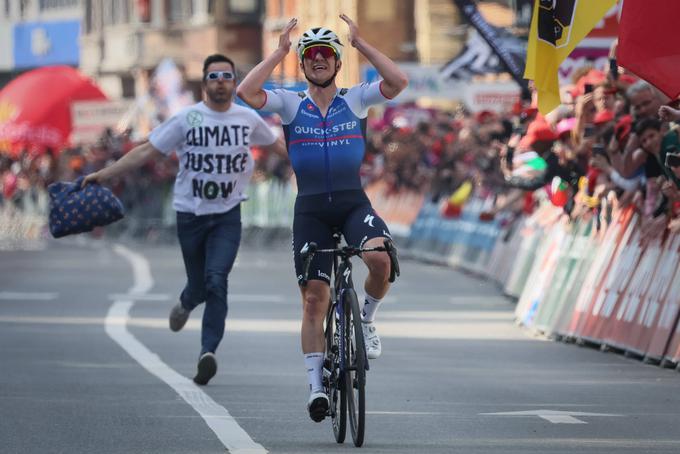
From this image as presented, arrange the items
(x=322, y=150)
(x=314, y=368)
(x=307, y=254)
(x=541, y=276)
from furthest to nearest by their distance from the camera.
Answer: (x=541, y=276) → (x=322, y=150) → (x=314, y=368) → (x=307, y=254)

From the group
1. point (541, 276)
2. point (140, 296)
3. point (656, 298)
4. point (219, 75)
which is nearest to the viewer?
point (219, 75)

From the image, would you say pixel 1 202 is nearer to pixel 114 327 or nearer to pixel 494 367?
pixel 114 327

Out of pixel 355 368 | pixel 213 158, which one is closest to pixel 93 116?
pixel 213 158

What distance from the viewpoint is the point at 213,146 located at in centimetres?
1559

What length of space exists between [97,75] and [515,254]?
6479 centimetres

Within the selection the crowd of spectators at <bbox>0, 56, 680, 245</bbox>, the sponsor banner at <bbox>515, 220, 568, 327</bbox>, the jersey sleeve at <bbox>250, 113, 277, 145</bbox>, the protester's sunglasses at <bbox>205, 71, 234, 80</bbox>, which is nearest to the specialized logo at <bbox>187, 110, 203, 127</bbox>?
the protester's sunglasses at <bbox>205, 71, 234, 80</bbox>

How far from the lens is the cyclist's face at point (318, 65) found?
12148 mm

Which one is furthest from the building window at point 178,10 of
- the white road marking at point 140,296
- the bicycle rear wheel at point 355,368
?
the bicycle rear wheel at point 355,368

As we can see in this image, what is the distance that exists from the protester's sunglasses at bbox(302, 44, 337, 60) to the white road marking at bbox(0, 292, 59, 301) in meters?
14.0

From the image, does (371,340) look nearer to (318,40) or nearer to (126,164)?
(318,40)

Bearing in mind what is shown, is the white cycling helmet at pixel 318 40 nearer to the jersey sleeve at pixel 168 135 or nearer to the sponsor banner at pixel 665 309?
the jersey sleeve at pixel 168 135

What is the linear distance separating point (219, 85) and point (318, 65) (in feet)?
11.3

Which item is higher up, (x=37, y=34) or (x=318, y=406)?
(x=318, y=406)

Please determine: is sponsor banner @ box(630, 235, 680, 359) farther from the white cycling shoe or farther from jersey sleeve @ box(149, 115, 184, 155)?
the white cycling shoe
